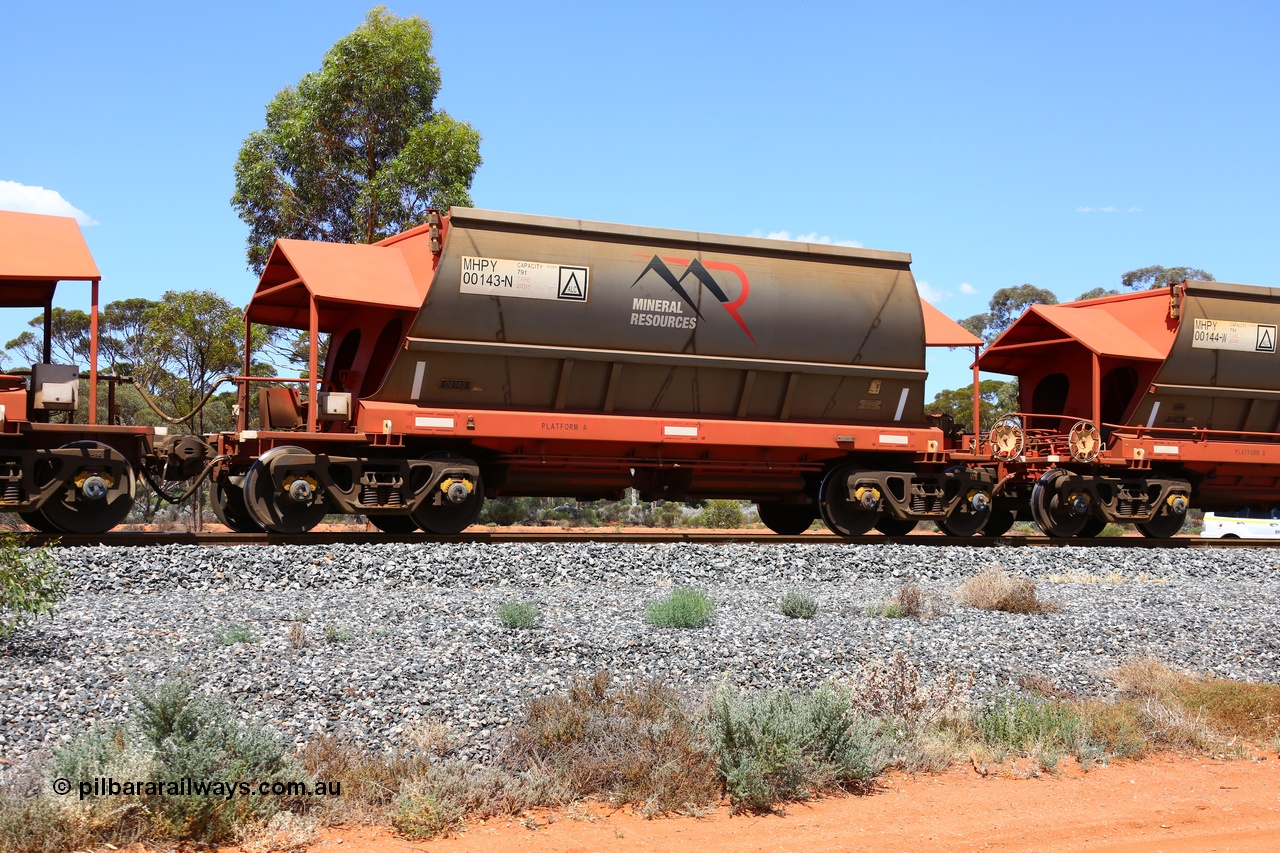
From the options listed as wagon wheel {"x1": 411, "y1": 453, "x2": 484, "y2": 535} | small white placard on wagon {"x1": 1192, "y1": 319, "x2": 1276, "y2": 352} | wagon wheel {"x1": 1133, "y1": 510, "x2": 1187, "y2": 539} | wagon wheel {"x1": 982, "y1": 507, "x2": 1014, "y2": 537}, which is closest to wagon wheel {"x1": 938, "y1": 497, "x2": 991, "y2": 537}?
wagon wheel {"x1": 982, "y1": 507, "x2": 1014, "y2": 537}

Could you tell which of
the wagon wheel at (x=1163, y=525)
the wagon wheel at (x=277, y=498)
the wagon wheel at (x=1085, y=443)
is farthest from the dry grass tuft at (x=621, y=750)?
the wagon wheel at (x=1163, y=525)

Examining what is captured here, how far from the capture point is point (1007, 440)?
16625 mm

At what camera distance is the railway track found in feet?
38.3

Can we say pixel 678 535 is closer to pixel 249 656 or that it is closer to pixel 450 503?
pixel 450 503

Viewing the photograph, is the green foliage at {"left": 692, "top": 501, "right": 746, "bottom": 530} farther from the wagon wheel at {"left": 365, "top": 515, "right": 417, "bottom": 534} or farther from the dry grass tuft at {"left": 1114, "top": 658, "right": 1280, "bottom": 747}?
the dry grass tuft at {"left": 1114, "top": 658, "right": 1280, "bottom": 747}

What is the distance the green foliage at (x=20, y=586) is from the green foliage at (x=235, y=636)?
42.3 inches

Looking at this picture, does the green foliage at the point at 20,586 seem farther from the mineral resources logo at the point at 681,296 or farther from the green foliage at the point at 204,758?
the mineral resources logo at the point at 681,296

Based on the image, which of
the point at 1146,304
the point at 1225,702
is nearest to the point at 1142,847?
the point at 1225,702

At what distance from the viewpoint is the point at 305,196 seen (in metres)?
26.4

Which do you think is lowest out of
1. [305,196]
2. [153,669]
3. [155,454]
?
[153,669]

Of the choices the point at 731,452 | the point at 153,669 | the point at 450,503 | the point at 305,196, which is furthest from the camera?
the point at 305,196

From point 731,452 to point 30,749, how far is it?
10.4 m

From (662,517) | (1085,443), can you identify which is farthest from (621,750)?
(662,517)

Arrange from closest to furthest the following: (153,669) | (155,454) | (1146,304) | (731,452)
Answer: (153,669)
(155,454)
(731,452)
(1146,304)
